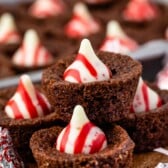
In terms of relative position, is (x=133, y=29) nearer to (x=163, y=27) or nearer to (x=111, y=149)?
(x=163, y=27)

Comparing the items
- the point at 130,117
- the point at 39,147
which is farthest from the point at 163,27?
the point at 39,147

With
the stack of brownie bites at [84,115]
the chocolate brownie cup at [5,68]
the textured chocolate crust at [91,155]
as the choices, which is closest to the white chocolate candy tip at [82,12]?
the chocolate brownie cup at [5,68]

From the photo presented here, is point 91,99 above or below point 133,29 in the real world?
above

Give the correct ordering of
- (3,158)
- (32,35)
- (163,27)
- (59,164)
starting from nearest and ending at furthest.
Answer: (59,164) → (3,158) → (32,35) → (163,27)

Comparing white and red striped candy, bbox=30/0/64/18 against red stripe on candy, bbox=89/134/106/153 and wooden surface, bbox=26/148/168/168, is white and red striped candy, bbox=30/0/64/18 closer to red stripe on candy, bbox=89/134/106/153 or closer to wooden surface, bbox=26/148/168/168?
wooden surface, bbox=26/148/168/168

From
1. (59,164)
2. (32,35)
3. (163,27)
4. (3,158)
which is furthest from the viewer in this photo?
(163,27)

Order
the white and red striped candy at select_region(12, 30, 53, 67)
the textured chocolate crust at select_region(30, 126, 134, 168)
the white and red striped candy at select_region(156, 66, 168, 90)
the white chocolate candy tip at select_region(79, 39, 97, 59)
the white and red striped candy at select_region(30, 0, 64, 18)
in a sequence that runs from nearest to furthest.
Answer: the textured chocolate crust at select_region(30, 126, 134, 168) → the white chocolate candy tip at select_region(79, 39, 97, 59) → the white and red striped candy at select_region(156, 66, 168, 90) → the white and red striped candy at select_region(12, 30, 53, 67) → the white and red striped candy at select_region(30, 0, 64, 18)

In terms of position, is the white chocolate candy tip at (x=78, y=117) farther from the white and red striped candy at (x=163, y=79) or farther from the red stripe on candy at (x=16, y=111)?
the white and red striped candy at (x=163, y=79)

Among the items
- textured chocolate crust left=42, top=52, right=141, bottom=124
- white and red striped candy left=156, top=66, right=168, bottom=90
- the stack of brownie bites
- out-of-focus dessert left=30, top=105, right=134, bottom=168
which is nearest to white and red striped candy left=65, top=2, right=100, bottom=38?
white and red striped candy left=156, top=66, right=168, bottom=90
